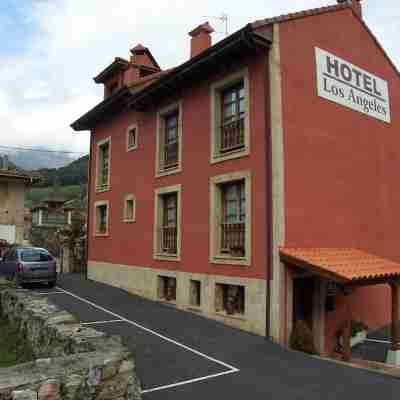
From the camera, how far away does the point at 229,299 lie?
38.8 feet

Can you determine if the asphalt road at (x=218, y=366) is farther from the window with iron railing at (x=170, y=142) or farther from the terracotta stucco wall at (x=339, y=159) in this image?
the window with iron railing at (x=170, y=142)

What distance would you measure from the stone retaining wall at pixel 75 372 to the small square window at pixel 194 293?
6.05m

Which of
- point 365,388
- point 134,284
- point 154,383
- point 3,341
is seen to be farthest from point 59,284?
point 365,388

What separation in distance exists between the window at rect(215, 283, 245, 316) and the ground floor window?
2592 mm

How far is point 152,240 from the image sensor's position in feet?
49.6

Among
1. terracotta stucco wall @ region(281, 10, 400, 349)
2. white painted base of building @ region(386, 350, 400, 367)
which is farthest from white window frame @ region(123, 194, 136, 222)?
white painted base of building @ region(386, 350, 400, 367)

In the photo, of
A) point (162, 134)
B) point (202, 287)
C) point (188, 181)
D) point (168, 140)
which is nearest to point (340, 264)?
point (202, 287)

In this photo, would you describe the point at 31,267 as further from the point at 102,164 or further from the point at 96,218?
the point at 102,164

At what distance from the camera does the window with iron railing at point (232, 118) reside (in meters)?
12.0

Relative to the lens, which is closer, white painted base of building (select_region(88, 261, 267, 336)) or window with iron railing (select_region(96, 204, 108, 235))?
white painted base of building (select_region(88, 261, 267, 336))

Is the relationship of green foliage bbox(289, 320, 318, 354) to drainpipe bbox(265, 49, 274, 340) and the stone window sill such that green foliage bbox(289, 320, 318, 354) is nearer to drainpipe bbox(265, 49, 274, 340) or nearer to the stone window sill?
drainpipe bbox(265, 49, 274, 340)

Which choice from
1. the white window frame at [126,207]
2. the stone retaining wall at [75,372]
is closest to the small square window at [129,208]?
the white window frame at [126,207]

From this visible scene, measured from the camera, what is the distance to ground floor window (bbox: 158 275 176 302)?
1435cm

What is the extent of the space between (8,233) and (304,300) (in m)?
19.4
